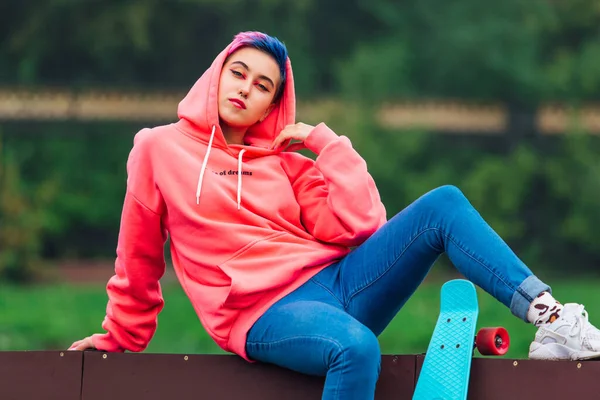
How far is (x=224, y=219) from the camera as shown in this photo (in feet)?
6.98

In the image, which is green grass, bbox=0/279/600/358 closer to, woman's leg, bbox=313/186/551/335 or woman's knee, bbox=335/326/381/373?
woman's leg, bbox=313/186/551/335

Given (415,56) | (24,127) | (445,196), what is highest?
(415,56)

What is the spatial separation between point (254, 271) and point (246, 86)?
0.38m

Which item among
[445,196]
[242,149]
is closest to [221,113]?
[242,149]

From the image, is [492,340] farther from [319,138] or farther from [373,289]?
[319,138]

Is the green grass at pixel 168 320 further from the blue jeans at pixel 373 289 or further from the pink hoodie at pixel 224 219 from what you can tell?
the blue jeans at pixel 373 289

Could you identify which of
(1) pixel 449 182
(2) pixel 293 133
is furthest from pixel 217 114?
(1) pixel 449 182

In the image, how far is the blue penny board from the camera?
1.92m

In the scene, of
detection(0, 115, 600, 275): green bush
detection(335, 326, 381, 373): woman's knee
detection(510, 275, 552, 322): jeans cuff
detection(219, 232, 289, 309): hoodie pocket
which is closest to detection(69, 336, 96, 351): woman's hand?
detection(219, 232, 289, 309): hoodie pocket

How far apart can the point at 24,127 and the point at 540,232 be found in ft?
19.7

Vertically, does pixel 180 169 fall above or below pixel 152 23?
below

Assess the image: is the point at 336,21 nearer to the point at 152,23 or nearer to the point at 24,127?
the point at 152,23

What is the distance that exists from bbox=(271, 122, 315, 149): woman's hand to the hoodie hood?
2 centimetres

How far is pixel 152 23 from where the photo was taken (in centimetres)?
1400
